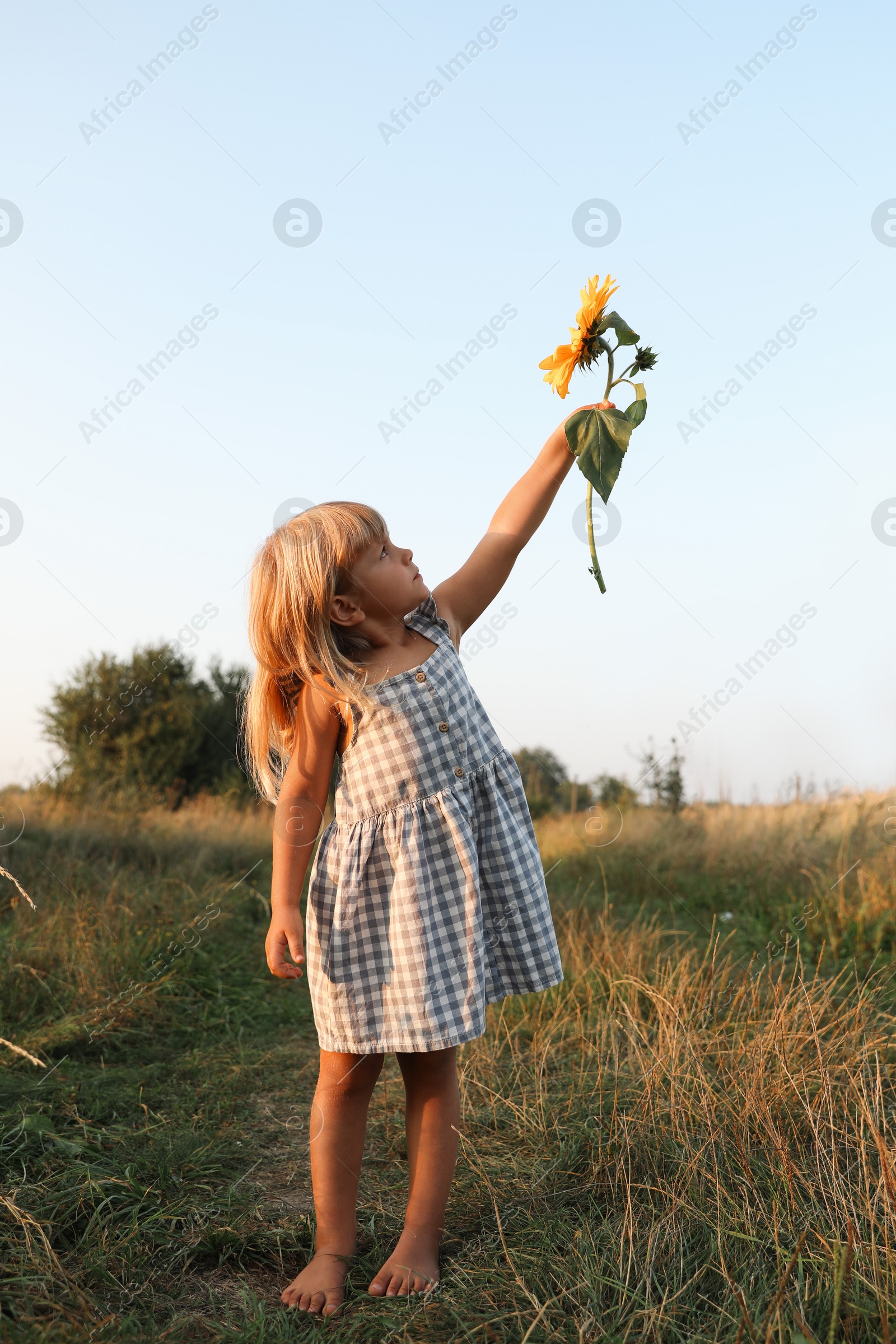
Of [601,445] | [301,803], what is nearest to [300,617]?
[301,803]

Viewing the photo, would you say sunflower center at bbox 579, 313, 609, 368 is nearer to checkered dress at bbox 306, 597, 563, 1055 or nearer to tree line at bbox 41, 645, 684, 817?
checkered dress at bbox 306, 597, 563, 1055

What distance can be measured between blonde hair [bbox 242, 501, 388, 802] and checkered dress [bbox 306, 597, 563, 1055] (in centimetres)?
12

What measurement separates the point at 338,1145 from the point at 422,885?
58 centimetres

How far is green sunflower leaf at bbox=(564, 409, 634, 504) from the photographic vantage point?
6.63ft

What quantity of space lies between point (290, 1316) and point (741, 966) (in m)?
2.42

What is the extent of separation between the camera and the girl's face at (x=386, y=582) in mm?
2053

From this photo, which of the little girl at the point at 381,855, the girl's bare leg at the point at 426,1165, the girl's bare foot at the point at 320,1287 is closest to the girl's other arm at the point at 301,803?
the little girl at the point at 381,855

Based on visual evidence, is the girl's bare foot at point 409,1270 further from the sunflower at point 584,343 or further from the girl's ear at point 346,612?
the sunflower at point 584,343

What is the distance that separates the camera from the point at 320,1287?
1.85m

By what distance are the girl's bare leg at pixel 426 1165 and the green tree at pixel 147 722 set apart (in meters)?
11.8

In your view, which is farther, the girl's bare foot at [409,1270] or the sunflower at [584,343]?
the sunflower at [584,343]

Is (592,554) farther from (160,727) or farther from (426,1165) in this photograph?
(160,727)

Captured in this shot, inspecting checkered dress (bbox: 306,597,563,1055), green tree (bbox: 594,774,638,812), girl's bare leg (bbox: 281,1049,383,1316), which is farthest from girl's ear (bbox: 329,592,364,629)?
green tree (bbox: 594,774,638,812)

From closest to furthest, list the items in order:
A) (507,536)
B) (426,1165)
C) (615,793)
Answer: (426,1165)
(507,536)
(615,793)
